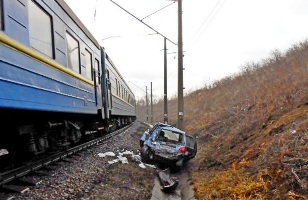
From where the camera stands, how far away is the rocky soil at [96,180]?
235 inches

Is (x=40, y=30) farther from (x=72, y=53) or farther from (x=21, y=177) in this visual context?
(x=21, y=177)

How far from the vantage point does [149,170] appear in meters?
10.6

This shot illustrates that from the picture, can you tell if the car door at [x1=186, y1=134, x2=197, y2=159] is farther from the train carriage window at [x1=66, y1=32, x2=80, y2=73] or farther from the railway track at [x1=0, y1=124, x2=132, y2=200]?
the railway track at [x1=0, y1=124, x2=132, y2=200]

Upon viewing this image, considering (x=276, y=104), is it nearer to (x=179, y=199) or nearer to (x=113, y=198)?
(x=179, y=199)

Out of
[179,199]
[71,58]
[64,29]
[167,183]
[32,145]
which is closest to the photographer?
[32,145]

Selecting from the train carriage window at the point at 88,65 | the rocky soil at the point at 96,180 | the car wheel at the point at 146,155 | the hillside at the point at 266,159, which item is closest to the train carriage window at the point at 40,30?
the rocky soil at the point at 96,180

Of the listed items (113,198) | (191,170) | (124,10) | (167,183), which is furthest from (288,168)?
(124,10)

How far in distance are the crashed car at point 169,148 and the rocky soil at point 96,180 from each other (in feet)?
2.74

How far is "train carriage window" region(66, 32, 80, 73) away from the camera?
26.0 ft

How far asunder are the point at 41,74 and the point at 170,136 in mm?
7529

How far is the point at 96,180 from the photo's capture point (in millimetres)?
7277

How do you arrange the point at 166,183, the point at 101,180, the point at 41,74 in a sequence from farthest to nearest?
the point at 166,183, the point at 101,180, the point at 41,74

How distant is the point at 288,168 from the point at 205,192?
232 cm

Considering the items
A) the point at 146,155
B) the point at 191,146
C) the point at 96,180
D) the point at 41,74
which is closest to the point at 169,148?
the point at 146,155
